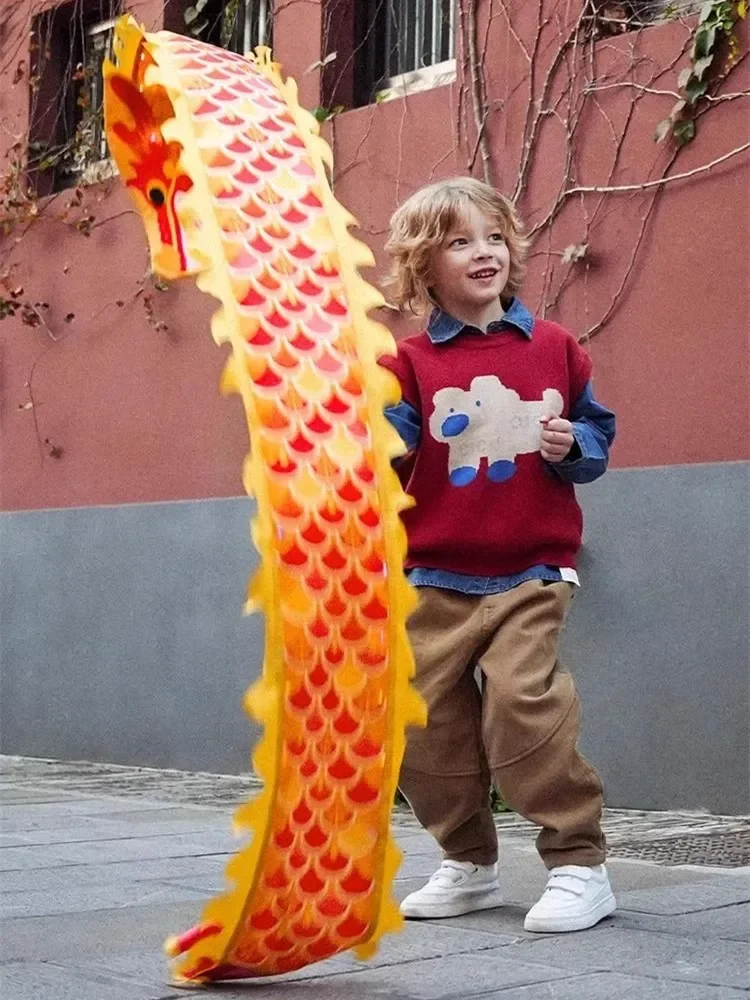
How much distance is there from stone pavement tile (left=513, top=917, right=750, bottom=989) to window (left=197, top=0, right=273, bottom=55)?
584 centimetres

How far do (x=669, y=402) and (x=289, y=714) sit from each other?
3.64 m

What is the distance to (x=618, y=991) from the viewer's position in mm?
→ 2879

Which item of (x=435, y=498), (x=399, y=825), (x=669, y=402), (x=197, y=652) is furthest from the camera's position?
(x=197, y=652)

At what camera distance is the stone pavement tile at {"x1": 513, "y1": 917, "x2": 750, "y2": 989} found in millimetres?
3035

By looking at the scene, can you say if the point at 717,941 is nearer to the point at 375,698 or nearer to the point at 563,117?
the point at 375,698

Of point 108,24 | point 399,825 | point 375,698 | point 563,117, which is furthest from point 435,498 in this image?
point 108,24

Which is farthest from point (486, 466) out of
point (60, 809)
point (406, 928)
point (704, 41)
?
point (60, 809)

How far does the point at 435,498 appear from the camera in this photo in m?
3.66

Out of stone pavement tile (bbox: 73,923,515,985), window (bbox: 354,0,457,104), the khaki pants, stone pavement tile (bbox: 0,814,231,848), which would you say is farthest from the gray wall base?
stone pavement tile (bbox: 73,923,515,985)

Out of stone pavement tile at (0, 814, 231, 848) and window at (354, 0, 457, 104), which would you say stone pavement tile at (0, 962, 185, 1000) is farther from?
window at (354, 0, 457, 104)

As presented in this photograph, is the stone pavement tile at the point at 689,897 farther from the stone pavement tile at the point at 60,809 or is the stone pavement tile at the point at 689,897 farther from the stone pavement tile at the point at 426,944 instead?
the stone pavement tile at the point at 60,809

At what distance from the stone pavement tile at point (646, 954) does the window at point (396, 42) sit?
4.97 m

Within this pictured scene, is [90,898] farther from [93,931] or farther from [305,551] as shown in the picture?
[305,551]

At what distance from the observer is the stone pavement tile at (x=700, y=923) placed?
11.4ft
